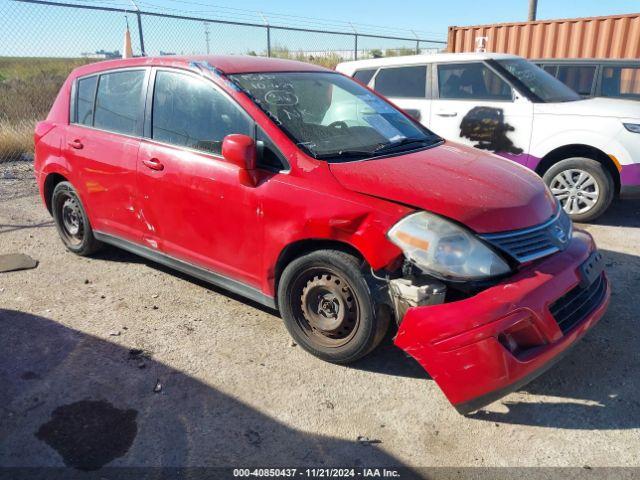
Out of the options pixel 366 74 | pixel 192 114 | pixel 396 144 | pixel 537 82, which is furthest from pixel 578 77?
pixel 192 114

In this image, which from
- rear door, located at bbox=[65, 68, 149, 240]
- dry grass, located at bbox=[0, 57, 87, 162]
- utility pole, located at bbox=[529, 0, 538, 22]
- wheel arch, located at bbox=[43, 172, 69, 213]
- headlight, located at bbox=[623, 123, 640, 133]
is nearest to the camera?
rear door, located at bbox=[65, 68, 149, 240]

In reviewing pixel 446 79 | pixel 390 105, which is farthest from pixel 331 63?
pixel 390 105

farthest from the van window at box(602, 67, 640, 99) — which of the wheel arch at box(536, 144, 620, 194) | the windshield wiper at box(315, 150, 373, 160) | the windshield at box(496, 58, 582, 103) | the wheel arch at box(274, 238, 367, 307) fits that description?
the wheel arch at box(274, 238, 367, 307)

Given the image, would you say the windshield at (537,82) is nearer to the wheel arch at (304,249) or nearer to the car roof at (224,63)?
the car roof at (224,63)

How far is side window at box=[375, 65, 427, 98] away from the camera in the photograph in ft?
22.0

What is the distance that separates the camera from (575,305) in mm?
2682

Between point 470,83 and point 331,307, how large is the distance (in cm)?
443

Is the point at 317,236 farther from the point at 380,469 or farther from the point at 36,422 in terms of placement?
the point at 36,422

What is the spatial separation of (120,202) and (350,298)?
7.01 feet

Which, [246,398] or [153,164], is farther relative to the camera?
[153,164]

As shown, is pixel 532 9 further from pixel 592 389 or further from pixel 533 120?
pixel 592 389

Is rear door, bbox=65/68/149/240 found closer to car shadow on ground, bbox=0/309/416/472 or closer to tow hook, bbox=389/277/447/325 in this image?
car shadow on ground, bbox=0/309/416/472

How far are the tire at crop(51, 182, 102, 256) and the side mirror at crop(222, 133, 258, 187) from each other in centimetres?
210

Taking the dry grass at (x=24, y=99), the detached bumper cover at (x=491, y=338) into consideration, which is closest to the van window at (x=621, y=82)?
the detached bumper cover at (x=491, y=338)
